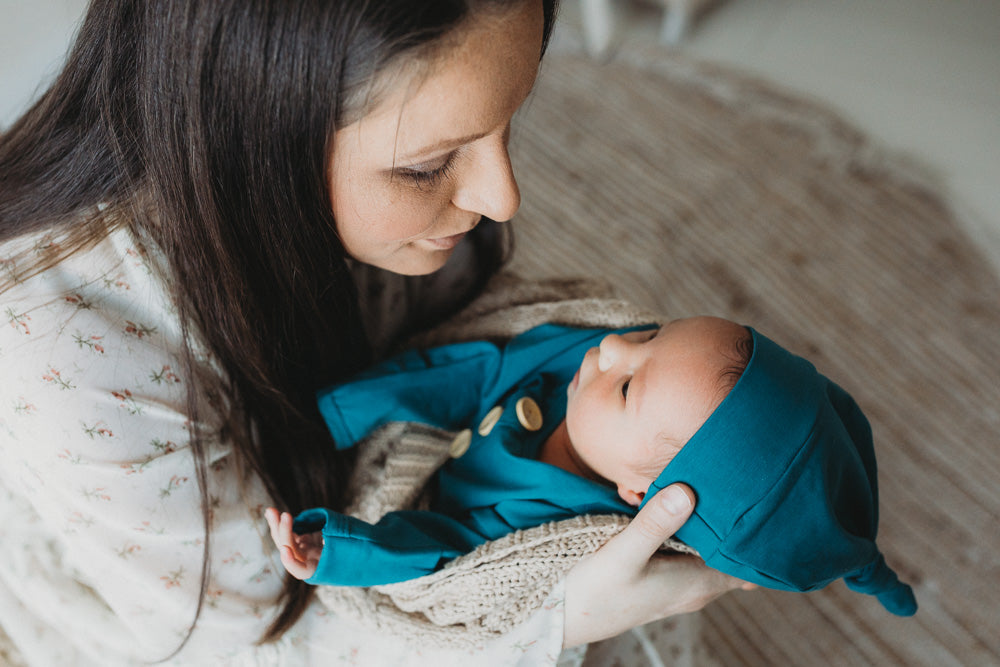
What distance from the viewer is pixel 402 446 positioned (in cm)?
103

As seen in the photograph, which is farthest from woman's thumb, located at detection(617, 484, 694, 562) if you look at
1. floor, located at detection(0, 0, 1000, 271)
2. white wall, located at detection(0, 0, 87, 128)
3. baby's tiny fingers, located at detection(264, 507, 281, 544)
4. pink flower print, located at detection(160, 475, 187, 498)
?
floor, located at detection(0, 0, 1000, 271)

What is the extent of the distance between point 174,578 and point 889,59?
245 cm

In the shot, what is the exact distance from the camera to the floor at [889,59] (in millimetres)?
2127

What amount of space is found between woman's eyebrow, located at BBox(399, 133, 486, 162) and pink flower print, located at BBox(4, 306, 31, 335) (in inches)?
15.8

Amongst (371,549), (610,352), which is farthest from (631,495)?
(371,549)

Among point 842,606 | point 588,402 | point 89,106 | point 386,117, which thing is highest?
point 386,117

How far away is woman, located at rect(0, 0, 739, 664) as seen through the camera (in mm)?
664

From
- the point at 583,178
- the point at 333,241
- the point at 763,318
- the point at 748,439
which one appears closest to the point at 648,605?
the point at 748,439

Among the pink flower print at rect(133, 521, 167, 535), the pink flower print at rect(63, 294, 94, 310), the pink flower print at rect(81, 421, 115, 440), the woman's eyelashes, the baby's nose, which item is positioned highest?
the woman's eyelashes

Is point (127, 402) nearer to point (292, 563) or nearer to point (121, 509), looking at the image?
point (121, 509)

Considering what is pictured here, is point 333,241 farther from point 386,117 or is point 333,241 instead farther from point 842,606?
point 842,606

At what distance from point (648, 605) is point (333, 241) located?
1.80 ft

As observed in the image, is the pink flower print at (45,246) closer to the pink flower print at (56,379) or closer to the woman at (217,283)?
the woman at (217,283)

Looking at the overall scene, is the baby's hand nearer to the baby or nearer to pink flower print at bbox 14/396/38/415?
the baby
